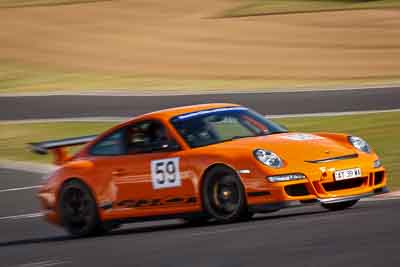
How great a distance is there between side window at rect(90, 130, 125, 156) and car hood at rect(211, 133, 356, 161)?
1261 millimetres

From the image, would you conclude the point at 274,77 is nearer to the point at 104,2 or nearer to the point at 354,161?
the point at 104,2

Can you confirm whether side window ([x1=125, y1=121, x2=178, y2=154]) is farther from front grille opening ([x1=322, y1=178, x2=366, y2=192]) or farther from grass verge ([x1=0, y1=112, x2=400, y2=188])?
grass verge ([x1=0, y1=112, x2=400, y2=188])

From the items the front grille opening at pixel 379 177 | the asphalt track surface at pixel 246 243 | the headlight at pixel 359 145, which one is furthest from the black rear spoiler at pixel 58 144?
the front grille opening at pixel 379 177

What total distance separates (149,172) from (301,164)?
1.60m

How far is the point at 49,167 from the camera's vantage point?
19469 millimetres

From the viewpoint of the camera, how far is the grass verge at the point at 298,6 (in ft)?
132

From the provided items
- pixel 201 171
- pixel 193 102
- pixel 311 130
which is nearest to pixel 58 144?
pixel 201 171

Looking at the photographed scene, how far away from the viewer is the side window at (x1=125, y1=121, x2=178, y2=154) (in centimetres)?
1194

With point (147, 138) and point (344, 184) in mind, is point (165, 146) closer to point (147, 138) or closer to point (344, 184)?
point (147, 138)

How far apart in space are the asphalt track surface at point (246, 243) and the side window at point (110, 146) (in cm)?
84

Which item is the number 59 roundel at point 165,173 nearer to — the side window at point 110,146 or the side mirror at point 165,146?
the side mirror at point 165,146

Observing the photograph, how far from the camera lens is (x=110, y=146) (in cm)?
1246

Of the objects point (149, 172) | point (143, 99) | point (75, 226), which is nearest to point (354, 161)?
point (149, 172)

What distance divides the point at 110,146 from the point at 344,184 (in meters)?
2.54
